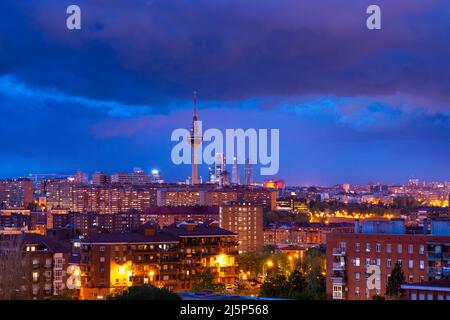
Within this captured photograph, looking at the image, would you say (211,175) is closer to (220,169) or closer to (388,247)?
(220,169)

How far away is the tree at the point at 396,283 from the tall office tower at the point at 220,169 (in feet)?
155

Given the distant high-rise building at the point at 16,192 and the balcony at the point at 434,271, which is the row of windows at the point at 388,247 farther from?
the distant high-rise building at the point at 16,192

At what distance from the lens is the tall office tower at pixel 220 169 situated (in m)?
59.9

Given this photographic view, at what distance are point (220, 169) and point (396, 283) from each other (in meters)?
52.0

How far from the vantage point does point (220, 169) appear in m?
62.8

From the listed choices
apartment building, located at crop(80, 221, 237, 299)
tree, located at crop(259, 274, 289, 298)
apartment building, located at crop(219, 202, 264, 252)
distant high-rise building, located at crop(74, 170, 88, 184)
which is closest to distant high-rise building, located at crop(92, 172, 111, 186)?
distant high-rise building, located at crop(74, 170, 88, 184)

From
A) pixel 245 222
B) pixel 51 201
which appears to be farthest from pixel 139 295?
pixel 51 201

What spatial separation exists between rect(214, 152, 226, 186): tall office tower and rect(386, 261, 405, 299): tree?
47.3 meters

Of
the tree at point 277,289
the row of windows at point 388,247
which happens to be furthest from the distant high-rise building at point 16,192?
the row of windows at point 388,247

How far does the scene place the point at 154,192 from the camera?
5256cm

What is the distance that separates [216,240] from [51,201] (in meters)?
36.8

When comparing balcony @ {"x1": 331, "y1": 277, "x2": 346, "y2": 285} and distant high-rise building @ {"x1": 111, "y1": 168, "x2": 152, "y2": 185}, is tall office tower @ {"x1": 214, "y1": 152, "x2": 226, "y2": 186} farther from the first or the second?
balcony @ {"x1": 331, "y1": 277, "x2": 346, "y2": 285}
